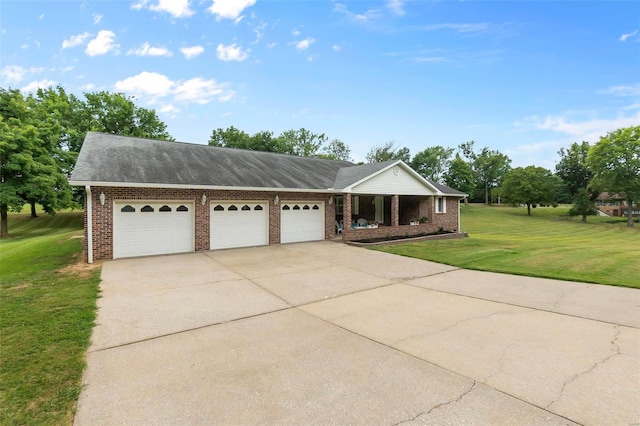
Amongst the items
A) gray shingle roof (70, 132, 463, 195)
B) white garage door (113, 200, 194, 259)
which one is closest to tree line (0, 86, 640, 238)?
gray shingle roof (70, 132, 463, 195)

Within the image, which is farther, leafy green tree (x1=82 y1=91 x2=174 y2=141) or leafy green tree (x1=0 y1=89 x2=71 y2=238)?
leafy green tree (x1=82 y1=91 x2=174 y2=141)

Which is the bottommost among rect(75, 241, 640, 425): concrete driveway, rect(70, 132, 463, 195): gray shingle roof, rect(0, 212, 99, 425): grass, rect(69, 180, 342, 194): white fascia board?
rect(75, 241, 640, 425): concrete driveway

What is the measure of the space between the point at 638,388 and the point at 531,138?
2889 cm

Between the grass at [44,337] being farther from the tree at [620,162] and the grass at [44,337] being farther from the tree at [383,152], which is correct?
the tree at [620,162]

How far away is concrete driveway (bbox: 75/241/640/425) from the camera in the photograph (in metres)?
2.76

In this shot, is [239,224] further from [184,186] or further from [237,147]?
[237,147]

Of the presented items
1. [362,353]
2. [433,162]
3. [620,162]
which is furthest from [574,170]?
[362,353]

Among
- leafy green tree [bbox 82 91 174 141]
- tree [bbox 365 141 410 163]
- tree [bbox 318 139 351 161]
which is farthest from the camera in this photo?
tree [bbox 365 141 410 163]

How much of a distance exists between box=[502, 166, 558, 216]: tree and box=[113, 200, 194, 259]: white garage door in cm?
5130

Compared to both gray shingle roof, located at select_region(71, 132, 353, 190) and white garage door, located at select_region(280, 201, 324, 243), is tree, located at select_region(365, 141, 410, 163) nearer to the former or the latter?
gray shingle roof, located at select_region(71, 132, 353, 190)

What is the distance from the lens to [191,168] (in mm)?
12891

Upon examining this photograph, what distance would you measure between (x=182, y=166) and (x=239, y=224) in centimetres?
334

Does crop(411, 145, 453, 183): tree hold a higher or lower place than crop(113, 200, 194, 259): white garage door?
higher

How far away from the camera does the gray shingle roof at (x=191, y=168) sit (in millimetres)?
10711
